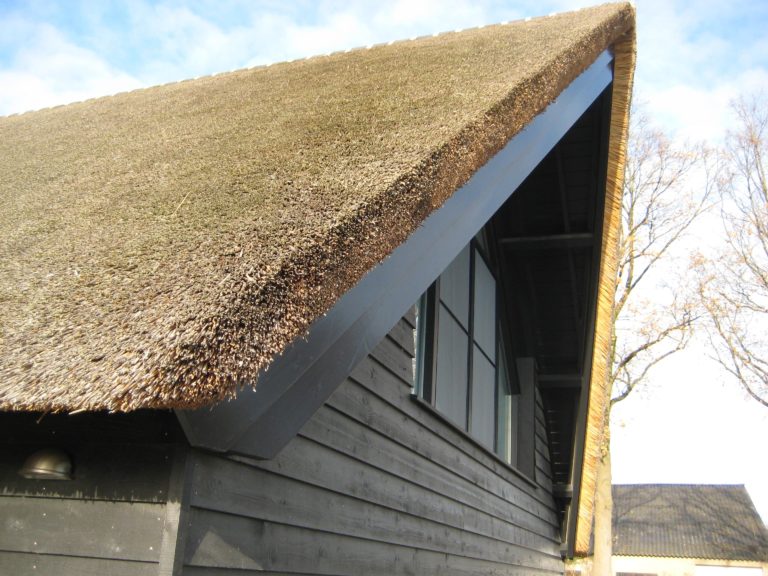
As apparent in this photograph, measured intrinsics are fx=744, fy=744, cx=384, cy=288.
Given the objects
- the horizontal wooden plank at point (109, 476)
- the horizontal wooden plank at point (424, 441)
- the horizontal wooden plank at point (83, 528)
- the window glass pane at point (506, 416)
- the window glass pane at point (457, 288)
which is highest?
the window glass pane at point (457, 288)

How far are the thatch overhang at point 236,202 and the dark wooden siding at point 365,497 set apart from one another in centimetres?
34

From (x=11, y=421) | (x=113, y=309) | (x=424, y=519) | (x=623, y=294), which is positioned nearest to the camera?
(x=113, y=309)

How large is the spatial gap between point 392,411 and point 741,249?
37.2 ft

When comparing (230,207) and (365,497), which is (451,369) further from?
(230,207)

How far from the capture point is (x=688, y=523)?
80.1ft

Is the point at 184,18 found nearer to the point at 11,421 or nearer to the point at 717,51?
the point at 11,421

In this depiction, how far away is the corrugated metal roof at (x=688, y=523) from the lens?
2298 centimetres

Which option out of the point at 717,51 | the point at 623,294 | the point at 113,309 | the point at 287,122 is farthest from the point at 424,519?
the point at 623,294

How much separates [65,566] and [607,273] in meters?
4.24

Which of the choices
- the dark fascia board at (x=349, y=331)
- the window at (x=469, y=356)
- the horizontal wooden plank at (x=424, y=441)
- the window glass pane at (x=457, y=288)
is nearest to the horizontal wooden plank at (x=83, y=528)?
the dark fascia board at (x=349, y=331)

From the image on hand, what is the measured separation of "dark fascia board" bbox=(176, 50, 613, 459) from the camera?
2.06m

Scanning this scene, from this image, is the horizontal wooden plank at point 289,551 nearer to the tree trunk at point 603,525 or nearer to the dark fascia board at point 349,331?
the dark fascia board at point 349,331

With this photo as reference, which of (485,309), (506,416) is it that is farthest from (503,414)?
(485,309)

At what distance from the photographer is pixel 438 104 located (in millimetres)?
3062
